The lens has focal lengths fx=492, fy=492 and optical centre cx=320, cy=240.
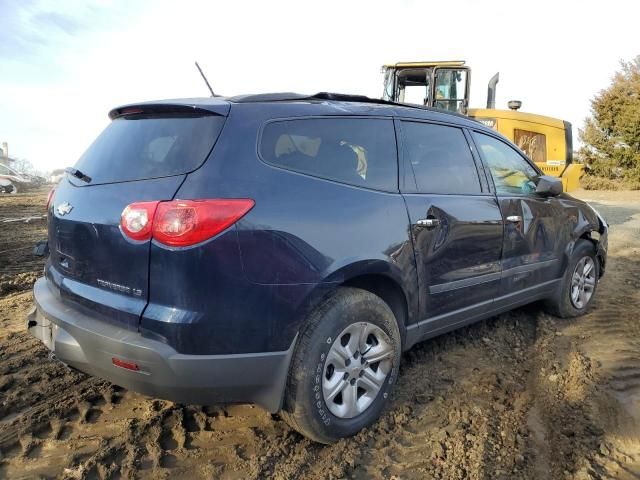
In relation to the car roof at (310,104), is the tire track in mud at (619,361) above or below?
below

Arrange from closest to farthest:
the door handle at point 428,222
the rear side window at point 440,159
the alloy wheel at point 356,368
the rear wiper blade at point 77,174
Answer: the alloy wheel at point 356,368
the rear wiper blade at point 77,174
the door handle at point 428,222
the rear side window at point 440,159

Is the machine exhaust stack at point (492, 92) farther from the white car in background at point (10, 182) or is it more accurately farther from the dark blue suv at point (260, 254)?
the white car in background at point (10, 182)

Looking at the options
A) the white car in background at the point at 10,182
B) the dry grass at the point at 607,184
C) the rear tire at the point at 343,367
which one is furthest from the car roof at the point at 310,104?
the dry grass at the point at 607,184

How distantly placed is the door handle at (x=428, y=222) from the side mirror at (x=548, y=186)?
158 centimetres

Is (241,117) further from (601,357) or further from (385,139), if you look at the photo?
(601,357)

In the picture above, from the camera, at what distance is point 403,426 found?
282cm

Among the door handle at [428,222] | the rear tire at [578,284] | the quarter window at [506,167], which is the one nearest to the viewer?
the door handle at [428,222]

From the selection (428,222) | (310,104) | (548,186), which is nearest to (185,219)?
(310,104)

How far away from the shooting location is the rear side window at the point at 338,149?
2.45 meters

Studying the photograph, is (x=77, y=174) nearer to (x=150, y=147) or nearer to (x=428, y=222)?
(x=150, y=147)

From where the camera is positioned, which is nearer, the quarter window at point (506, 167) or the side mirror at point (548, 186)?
the quarter window at point (506, 167)

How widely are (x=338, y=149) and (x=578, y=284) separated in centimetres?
334

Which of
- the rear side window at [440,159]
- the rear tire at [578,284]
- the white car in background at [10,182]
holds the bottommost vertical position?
the white car in background at [10,182]

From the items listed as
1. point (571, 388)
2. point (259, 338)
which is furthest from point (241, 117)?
point (571, 388)
